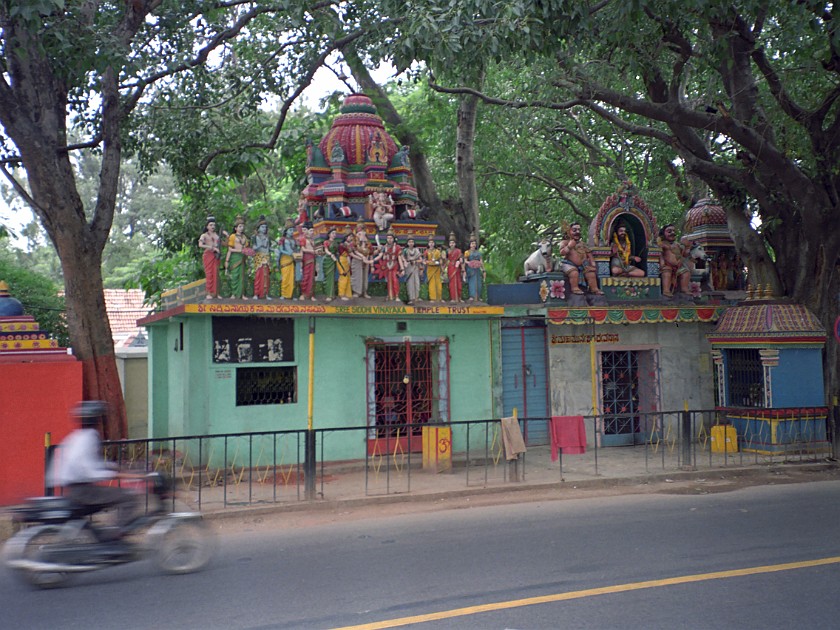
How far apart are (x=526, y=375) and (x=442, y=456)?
382cm

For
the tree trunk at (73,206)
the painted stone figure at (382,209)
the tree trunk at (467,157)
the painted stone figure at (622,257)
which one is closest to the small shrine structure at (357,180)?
the painted stone figure at (382,209)

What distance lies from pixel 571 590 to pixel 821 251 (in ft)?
40.2

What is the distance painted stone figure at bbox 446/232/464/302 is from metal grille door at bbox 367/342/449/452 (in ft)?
3.39

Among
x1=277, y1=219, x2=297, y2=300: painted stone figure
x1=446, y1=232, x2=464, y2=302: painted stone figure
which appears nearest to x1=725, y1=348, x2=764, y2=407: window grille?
x1=446, y1=232, x2=464, y2=302: painted stone figure

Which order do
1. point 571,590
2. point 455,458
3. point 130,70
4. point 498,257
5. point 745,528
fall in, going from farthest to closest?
point 498,257 → point 455,458 → point 130,70 → point 745,528 → point 571,590

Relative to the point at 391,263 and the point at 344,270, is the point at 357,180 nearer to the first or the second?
the point at 391,263

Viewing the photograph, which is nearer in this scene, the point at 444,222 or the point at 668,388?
the point at 668,388

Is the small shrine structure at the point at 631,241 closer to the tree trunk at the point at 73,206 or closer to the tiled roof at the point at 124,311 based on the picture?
the tree trunk at the point at 73,206

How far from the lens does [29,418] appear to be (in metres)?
11.5

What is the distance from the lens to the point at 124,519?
308 inches

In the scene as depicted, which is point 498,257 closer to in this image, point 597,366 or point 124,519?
point 597,366

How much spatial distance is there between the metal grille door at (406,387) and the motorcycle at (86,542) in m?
7.61

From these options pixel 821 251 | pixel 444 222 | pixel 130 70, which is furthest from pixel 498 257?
pixel 130 70

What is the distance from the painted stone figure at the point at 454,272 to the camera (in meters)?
16.0
